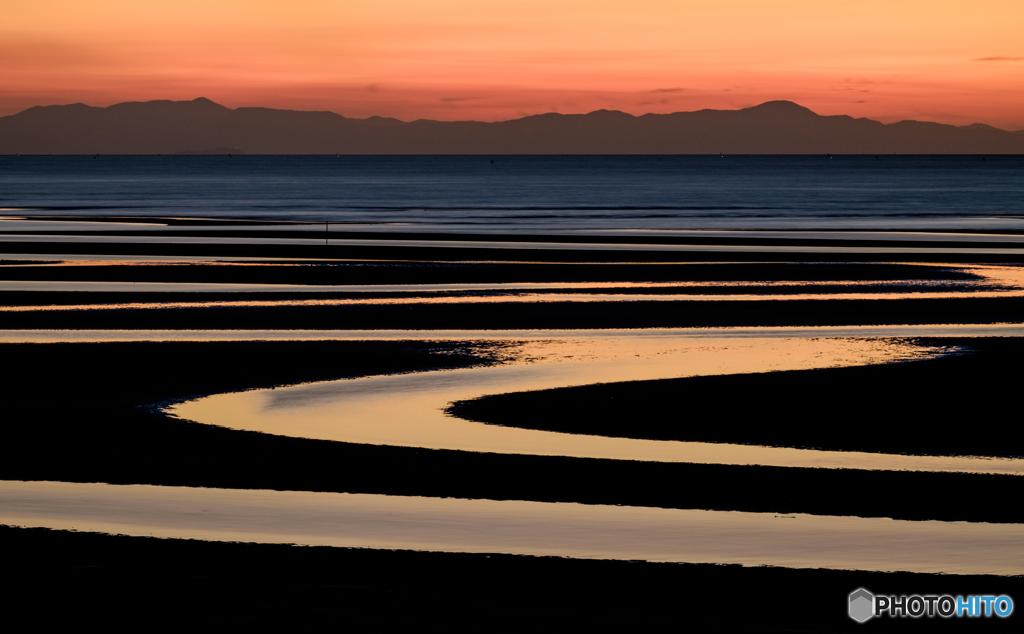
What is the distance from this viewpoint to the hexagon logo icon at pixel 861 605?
23.8ft

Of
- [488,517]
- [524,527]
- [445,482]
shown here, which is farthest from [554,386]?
[524,527]

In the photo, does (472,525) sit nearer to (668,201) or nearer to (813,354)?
(813,354)

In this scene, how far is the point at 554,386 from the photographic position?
14656mm

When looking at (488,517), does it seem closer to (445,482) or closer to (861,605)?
(445,482)

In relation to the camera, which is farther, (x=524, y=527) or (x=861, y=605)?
(x=524, y=527)

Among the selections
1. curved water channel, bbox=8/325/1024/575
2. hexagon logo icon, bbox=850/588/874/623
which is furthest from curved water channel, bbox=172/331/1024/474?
hexagon logo icon, bbox=850/588/874/623

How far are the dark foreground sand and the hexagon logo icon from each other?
8 centimetres

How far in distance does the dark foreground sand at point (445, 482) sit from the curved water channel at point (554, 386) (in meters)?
0.37

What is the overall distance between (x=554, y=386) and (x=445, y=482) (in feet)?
14.7

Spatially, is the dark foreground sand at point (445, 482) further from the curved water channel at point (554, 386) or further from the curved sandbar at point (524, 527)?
the curved water channel at point (554, 386)

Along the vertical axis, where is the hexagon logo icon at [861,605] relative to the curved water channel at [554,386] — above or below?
above

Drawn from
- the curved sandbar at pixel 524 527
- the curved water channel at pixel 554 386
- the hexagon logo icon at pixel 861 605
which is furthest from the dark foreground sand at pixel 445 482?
the curved water channel at pixel 554 386

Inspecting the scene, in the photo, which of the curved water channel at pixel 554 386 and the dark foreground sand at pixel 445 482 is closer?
the dark foreground sand at pixel 445 482

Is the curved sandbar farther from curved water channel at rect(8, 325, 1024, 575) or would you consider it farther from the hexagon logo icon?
the hexagon logo icon
